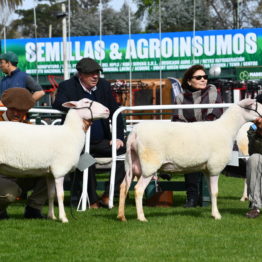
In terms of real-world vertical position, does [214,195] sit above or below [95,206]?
above

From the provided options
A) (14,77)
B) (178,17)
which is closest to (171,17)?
(178,17)

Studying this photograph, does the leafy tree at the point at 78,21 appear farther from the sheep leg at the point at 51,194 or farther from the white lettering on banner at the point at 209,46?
the sheep leg at the point at 51,194

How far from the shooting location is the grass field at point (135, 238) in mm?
6105

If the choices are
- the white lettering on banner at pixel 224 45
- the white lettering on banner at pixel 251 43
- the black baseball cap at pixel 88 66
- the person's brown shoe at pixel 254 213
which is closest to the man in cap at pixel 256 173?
the person's brown shoe at pixel 254 213

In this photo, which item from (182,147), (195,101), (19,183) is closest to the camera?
(182,147)

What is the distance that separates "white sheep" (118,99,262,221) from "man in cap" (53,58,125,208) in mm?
1562

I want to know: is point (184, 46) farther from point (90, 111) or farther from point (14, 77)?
point (90, 111)

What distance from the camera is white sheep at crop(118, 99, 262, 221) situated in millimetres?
8008

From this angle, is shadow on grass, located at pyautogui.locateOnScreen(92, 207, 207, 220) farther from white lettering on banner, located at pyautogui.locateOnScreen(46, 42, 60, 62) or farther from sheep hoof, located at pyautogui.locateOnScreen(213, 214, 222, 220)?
white lettering on banner, located at pyautogui.locateOnScreen(46, 42, 60, 62)

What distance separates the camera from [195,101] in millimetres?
9930

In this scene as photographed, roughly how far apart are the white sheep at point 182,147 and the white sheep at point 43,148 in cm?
58

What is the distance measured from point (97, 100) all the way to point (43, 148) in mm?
2030

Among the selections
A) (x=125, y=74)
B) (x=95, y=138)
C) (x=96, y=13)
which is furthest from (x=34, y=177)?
(x=96, y=13)

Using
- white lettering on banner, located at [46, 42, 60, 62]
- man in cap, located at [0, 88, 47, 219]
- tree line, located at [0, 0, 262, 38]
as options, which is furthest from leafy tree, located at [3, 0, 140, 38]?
man in cap, located at [0, 88, 47, 219]
